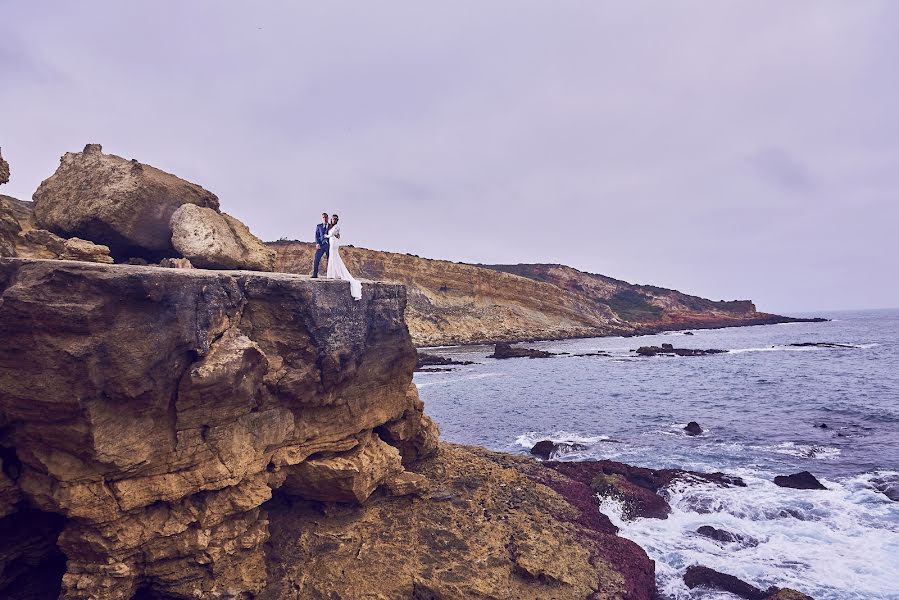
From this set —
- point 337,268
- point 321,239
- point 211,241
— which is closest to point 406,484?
point 337,268

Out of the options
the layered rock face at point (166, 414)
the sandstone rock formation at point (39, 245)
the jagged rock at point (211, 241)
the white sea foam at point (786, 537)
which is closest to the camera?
the layered rock face at point (166, 414)

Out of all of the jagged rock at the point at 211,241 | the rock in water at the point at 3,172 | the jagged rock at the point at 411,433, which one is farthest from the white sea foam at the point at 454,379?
the rock in water at the point at 3,172

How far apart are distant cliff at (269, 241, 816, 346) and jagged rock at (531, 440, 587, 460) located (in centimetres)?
4408

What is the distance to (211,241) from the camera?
945 cm

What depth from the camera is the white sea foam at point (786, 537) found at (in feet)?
31.4

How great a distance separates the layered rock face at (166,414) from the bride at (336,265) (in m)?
0.44

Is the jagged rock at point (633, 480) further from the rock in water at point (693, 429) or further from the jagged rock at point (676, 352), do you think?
the jagged rock at point (676, 352)

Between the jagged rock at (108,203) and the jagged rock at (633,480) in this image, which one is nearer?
the jagged rock at (108,203)

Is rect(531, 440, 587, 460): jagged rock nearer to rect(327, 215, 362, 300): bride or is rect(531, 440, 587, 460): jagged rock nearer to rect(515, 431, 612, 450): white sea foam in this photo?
rect(515, 431, 612, 450): white sea foam

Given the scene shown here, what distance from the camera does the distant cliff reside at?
66375mm

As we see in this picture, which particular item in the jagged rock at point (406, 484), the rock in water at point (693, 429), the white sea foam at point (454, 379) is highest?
the jagged rock at point (406, 484)

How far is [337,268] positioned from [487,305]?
211 ft

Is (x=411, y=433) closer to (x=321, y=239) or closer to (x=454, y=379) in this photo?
(x=321, y=239)

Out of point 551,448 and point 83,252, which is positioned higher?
point 83,252
